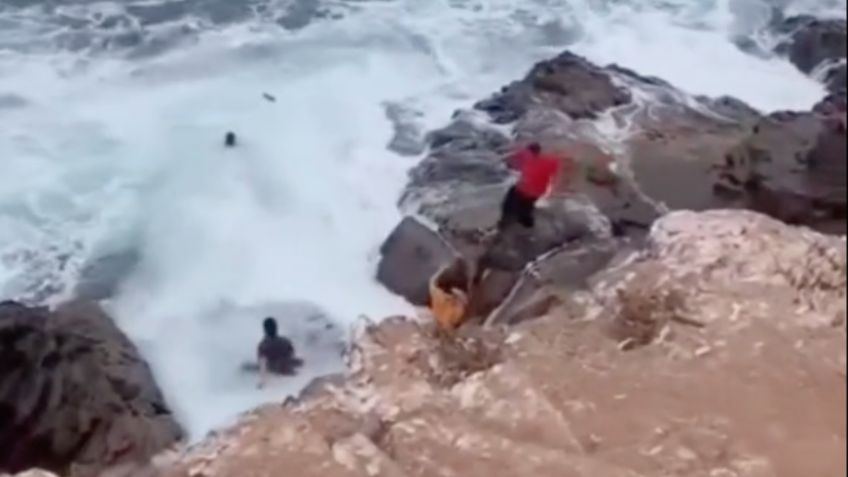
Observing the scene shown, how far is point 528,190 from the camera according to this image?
9141mm

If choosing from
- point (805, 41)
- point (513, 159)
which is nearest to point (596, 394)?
point (513, 159)

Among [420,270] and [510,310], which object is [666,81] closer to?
[420,270]

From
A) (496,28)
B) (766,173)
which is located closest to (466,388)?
(766,173)

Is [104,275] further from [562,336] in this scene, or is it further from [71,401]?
[562,336]

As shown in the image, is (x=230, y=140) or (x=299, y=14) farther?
(x=299, y=14)

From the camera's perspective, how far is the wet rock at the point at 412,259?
9781 mm

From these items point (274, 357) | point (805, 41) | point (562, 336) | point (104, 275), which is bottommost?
point (104, 275)

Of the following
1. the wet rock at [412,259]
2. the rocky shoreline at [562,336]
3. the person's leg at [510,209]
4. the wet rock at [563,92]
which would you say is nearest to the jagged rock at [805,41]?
the rocky shoreline at [562,336]

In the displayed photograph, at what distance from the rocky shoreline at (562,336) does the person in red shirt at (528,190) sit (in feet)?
0.56

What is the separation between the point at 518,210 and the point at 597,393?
12.0 ft

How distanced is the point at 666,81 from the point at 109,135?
20.8ft

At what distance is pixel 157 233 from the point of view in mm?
12031

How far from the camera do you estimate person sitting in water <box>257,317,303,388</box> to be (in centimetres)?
945

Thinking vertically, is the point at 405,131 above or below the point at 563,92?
below
